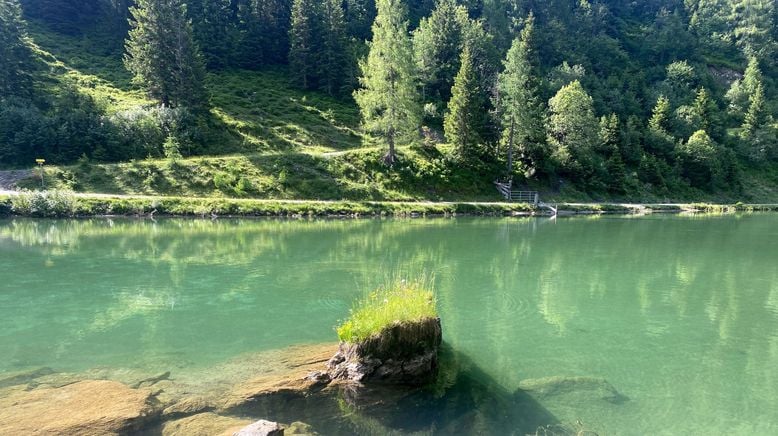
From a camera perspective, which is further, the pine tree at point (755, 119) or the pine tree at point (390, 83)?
the pine tree at point (755, 119)

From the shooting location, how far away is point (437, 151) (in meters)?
60.1

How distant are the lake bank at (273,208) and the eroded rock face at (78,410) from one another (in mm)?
35151

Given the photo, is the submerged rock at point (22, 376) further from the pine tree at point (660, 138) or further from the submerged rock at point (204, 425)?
the pine tree at point (660, 138)

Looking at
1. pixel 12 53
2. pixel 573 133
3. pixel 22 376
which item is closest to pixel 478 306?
pixel 22 376

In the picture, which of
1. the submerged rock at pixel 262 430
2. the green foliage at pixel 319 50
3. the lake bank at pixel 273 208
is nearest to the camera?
the submerged rock at pixel 262 430

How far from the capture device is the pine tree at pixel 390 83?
5444 centimetres

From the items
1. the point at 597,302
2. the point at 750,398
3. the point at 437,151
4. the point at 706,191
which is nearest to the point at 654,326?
the point at 597,302

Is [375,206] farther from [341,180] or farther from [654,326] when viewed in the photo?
[654,326]

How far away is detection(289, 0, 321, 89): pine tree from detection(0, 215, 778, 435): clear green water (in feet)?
205

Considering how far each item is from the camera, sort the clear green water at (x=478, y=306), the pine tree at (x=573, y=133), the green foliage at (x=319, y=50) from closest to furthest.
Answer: the clear green water at (x=478, y=306)
the pine tree at (x=573, y=133)
the green foliage at (x=319, y=50)

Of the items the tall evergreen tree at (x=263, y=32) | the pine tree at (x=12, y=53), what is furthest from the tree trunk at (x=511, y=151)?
the pine tree at (x=12, y=53)

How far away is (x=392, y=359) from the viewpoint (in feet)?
33.4

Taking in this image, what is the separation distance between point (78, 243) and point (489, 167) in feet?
151

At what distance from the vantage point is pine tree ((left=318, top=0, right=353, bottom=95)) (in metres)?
87.6
